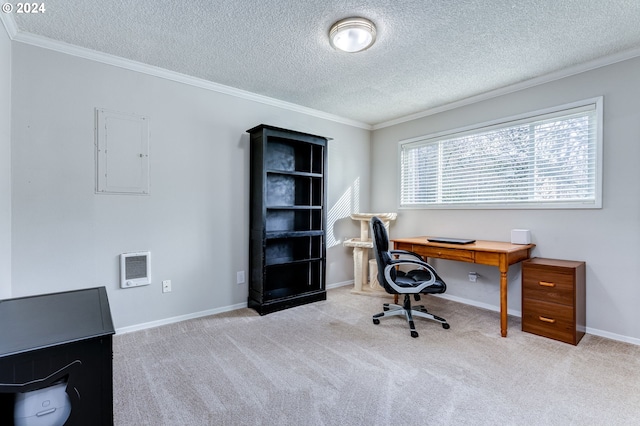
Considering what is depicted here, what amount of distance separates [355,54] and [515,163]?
201 centimetres

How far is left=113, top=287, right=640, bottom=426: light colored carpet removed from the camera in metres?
1.62

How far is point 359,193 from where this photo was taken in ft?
14.8

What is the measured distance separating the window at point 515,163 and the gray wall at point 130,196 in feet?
6.10

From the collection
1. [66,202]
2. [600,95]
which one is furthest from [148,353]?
[600,95]

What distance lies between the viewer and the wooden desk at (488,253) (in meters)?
2.55

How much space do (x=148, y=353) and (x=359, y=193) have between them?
3226 millimetres

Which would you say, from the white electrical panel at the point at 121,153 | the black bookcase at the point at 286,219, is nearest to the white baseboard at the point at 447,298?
the black bookcase at the point at 286,219

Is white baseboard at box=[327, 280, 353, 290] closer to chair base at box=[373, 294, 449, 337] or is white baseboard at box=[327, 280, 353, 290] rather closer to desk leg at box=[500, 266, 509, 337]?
chair base at box=[373, 294, 449, 337]

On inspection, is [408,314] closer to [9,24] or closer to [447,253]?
[447,253]

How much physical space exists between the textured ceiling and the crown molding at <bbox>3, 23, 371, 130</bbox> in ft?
0.20

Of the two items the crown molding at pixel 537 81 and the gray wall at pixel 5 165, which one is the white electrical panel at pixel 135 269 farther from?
the crown molding at pixel 537 81

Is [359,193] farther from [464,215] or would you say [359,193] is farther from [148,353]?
[148,353]

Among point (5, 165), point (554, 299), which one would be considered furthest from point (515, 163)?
point (5, 165)

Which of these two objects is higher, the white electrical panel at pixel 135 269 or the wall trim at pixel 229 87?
the wall trim at pixel 229 87
